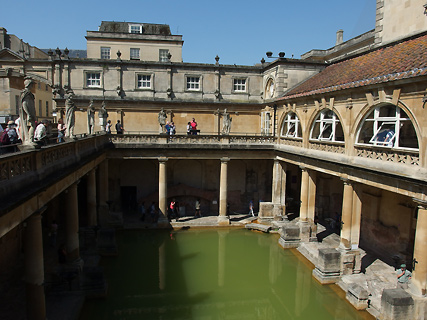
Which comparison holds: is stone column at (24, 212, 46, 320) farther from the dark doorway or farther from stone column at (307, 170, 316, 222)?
the dark doorway

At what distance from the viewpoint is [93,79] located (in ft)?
94.3

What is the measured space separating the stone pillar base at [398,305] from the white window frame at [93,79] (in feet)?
81.3

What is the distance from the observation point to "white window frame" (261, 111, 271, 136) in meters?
29.3

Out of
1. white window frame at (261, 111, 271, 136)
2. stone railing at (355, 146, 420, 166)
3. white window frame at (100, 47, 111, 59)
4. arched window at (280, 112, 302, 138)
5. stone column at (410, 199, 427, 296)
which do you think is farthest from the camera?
white window frame at (100, 47, 111, 59)

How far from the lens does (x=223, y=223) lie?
26.6 m

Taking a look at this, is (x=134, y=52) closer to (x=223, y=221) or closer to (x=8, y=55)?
(x=8, y=55)

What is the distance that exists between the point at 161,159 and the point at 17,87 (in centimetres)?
1456

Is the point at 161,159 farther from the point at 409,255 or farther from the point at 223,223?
the point at 409,255

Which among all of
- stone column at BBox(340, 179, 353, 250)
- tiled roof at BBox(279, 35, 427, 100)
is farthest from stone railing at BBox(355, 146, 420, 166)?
tiled roof at BBox(279, 35, 427, 100)

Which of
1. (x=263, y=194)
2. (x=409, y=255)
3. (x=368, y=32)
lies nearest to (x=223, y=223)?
(x=263, y=194)

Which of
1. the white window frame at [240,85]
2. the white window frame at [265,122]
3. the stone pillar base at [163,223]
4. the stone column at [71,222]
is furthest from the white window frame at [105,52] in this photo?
the stone column at [71,222]

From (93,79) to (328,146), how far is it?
63.6 ft

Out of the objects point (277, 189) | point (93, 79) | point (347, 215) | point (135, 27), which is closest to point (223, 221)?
point (277, 189)

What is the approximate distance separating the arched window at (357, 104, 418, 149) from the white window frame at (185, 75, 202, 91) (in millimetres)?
14874
